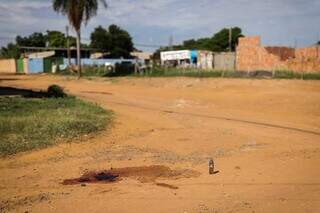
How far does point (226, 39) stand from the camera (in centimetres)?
7431

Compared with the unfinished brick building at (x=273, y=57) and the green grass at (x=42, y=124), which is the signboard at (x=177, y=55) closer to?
the unfinished brick building at (x=273, y=57)

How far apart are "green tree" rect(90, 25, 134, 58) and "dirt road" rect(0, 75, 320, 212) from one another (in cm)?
5936

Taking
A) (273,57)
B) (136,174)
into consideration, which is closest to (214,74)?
(273,57)

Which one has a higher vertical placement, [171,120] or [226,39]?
[226,39]

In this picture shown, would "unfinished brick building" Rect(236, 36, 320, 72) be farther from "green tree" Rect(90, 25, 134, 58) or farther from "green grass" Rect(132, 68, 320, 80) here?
"green tree" Rect(90, 25, 134, 58)

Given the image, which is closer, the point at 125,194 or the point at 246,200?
the point at 246,200

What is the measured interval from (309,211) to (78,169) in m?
4.62

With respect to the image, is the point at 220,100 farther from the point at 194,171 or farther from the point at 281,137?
the point at 194,171

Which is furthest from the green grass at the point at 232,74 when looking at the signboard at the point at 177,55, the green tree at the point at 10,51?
the green tree at the point at 10,51

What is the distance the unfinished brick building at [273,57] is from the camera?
A: 3541cm

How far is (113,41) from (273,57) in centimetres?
4431

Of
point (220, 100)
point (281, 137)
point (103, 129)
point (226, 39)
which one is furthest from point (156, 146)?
point (226, 39)

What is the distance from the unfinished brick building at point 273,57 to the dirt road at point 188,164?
56.3 feet

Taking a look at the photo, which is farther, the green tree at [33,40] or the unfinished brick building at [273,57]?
the green tree at [33,40]
